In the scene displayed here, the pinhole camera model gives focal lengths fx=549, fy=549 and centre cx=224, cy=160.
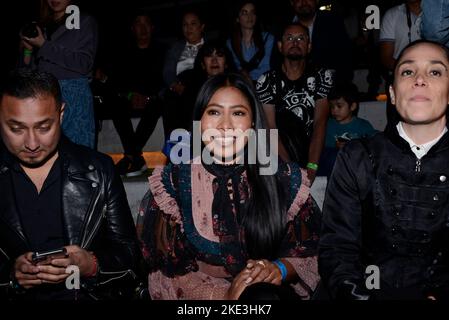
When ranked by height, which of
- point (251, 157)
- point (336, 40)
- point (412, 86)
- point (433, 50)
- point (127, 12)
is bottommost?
point (251, 157)

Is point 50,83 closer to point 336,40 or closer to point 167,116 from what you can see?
point 167,116

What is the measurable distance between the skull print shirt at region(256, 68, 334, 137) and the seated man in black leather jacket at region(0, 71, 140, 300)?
207 cm

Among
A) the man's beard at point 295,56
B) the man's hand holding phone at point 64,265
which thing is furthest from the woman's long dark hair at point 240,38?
the man's hand holding phone at point 64,265

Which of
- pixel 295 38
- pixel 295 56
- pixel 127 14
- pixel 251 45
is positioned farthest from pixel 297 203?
pixel 127 14

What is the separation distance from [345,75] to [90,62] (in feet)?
8.15

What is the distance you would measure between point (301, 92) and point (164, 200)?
211 centimetres

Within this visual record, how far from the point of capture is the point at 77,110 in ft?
14.5

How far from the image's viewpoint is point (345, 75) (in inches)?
213

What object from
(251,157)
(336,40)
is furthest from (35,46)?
(336,40)

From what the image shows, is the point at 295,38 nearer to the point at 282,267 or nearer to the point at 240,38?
the point at 240,38

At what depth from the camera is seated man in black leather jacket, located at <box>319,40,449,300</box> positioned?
252 cm
